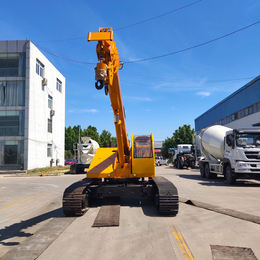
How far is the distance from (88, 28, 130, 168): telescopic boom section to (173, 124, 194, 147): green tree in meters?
51.1

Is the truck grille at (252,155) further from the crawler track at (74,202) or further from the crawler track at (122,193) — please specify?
the crawler track at (74,202)

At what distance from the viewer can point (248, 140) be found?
14.9m

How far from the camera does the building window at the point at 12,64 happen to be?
3148cm

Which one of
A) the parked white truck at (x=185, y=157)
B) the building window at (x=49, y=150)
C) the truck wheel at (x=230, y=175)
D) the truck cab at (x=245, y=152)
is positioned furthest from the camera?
the building window at (x=49, y=150)

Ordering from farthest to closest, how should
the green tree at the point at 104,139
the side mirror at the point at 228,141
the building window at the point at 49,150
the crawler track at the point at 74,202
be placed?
the green tree at the point at 104,139, the building window at the point at 49,150, the side mirror at the point at 228,141, the crawler track at the point at 74,202

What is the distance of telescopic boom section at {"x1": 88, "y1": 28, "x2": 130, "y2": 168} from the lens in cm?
602

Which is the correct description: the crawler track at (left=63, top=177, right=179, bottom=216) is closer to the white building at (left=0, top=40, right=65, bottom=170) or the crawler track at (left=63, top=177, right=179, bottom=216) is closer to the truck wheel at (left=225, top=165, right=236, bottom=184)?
the truck wheel at (left=225, top=165, right=236, bottom=184)

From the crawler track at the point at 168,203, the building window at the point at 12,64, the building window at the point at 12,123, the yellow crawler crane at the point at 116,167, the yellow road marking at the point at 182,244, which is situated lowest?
the yellow road marking at the point at 182,244

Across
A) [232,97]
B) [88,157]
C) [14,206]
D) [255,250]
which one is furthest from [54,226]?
[232,97]

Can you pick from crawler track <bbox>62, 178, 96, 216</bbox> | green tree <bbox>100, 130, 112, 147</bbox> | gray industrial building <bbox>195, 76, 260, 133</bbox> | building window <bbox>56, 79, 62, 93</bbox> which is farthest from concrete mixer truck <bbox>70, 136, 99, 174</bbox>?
green tree <bbox>100, 130, 112, 147</bbox>

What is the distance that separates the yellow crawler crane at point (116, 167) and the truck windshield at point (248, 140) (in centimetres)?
791

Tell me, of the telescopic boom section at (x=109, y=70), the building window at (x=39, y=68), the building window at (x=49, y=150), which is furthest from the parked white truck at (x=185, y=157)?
the telescopic boom section at (x=109, y=70)

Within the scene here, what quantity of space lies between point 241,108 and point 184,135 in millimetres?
24475

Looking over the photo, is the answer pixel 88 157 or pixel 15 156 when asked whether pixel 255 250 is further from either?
pixel 15 156
